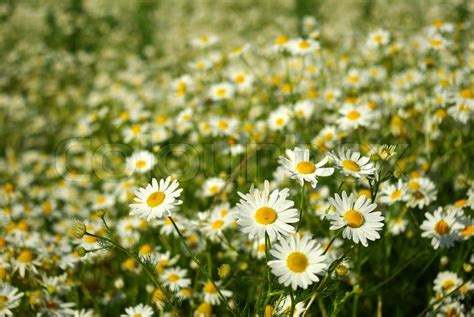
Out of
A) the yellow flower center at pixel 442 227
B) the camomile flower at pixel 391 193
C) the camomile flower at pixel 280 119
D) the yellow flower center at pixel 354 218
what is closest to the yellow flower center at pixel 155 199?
the yellow flower center at pixel 354 218

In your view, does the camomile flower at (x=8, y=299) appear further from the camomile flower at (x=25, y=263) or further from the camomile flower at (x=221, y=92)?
the camomile flower at (x=221, y=92)

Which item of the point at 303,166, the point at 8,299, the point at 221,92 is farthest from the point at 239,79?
the point at 8,299

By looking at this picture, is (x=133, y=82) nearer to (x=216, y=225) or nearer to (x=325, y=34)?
(x=325, y=34)

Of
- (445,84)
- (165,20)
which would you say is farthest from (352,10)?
(445,84)

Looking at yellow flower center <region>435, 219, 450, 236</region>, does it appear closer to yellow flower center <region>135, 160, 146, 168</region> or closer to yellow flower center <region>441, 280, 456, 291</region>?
yellow flower center <region>441, 280, 456, 291</region>

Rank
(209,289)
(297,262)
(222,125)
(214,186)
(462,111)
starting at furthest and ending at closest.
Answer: (222,125) < (214,186) < (462,111) < (209,289) < (297,262)

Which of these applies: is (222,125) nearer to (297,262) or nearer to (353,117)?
(353,117)
